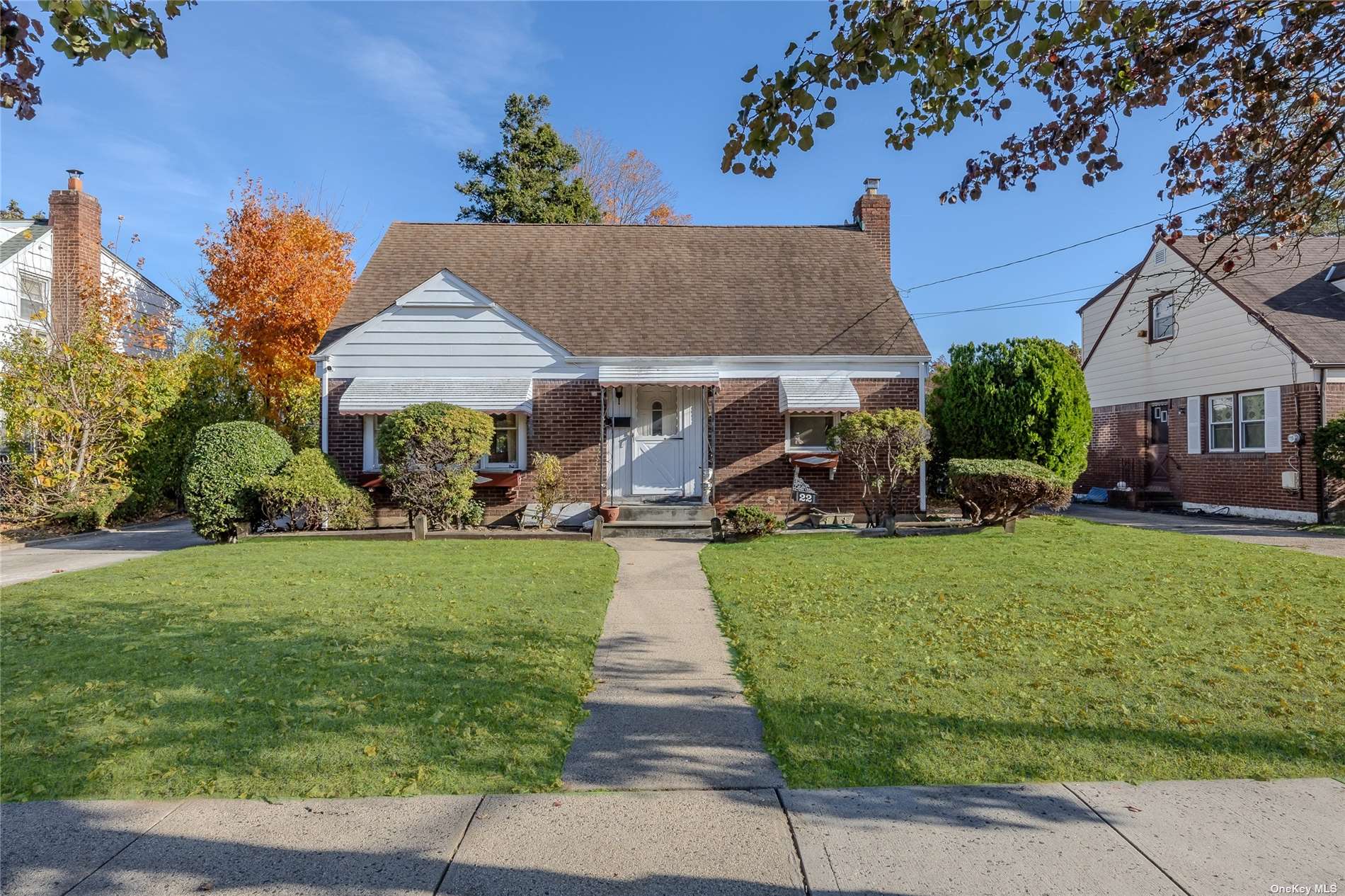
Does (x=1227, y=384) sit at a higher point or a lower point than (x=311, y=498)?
higher

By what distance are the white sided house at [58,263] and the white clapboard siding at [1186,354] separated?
2453 cm

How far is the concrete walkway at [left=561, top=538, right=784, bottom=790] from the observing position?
3.59 m

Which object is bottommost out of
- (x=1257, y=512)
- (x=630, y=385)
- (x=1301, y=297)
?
(x=1257, y=512)

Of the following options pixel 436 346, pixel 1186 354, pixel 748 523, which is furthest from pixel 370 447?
pixel 1186 354

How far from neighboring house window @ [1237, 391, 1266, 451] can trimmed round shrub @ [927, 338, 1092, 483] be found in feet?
16.3

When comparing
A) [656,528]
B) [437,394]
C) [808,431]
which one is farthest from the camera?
[808,431]

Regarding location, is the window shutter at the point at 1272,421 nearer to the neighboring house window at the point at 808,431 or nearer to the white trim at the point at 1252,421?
the white trim at the point at 1252,421

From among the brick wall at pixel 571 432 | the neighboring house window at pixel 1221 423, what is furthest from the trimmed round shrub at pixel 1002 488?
the neighboring house window at pixel 1221 423

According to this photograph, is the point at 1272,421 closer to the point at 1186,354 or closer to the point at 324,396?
the point at 1186,354

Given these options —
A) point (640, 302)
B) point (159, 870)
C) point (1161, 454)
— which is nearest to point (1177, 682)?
point (159, 870)

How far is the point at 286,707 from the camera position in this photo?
14.0ft

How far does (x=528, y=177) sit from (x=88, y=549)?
22058 millimetres

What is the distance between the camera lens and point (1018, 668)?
5.00 metres

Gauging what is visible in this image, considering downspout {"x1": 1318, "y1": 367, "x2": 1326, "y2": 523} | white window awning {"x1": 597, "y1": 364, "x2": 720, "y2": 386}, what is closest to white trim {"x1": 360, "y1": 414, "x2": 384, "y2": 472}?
white window awning {"x1": 597, "y1": 364, "x2": 720, "y2": 386}
